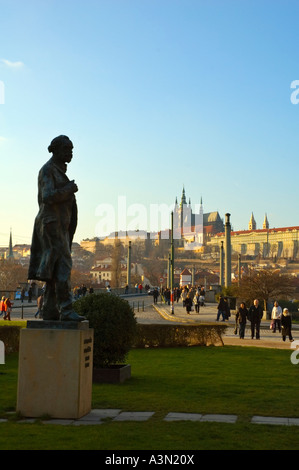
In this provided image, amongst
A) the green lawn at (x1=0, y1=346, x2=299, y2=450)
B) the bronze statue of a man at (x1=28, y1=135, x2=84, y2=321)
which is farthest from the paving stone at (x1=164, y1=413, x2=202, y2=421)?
the bronze statue of a man at (x1=28, y1=135, x2=84, y2=321)

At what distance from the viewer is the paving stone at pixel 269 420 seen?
8201 mm

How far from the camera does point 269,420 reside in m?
8.37

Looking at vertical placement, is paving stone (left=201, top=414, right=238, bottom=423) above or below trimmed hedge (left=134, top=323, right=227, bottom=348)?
below

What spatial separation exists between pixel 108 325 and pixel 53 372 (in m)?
4.04

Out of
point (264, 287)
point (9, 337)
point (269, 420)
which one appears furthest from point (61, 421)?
point (264, 287)

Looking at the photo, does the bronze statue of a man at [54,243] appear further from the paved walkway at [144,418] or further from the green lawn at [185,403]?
the green lawn at [185,403]

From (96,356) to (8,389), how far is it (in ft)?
6.42

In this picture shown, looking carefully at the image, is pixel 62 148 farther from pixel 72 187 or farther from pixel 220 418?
pixel 220 418

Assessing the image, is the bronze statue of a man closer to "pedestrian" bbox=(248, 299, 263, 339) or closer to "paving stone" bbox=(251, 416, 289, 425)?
"paving stone" bbox=(251, 416, 289, 425)

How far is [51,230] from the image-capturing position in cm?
872

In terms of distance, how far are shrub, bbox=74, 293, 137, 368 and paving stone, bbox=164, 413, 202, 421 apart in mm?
3709

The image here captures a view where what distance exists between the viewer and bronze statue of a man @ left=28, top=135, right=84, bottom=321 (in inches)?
341
